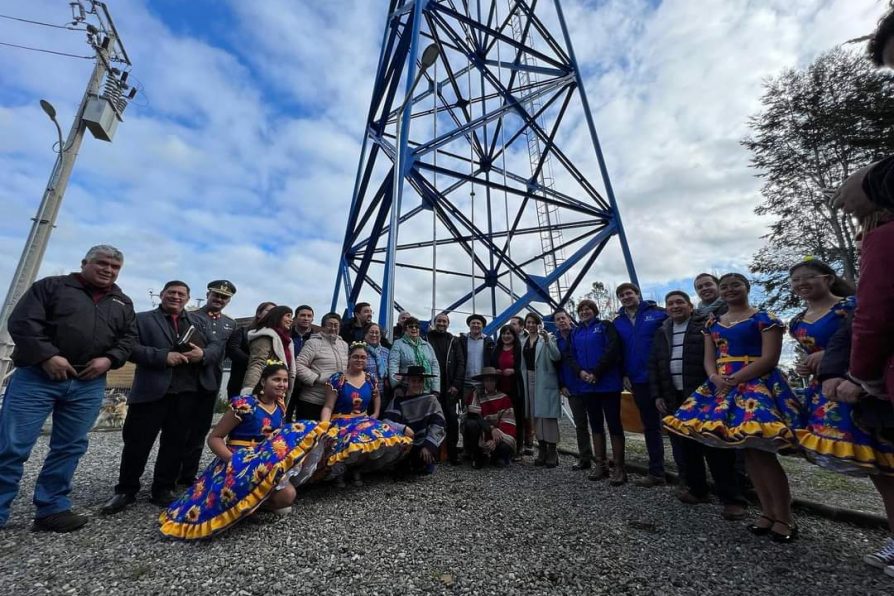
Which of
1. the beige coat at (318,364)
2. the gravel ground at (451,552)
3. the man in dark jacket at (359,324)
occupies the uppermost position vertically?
the man in dark jacket at (359,324)

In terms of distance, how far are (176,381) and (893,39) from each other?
12.5ft

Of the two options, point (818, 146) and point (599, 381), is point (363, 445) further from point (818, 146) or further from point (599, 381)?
point (818, 146)

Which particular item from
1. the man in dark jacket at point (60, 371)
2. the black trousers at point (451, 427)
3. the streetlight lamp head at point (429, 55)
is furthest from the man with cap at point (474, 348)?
the streetlight lamp head at point (429, 55)

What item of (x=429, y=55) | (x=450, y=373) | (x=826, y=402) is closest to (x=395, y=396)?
(x=450, y=373)

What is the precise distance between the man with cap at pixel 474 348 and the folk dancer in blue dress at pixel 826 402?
2.86m

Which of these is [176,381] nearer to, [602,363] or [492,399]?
[492,399]

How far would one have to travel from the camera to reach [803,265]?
2.18 meters

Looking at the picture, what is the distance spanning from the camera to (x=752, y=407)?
6.93ft

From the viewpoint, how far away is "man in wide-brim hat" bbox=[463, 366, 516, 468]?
3.90 meters

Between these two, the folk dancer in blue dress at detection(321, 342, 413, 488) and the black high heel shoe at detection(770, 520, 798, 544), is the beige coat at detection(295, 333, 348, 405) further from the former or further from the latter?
the black high heel shoe at detection(770, 520, 798, 544)

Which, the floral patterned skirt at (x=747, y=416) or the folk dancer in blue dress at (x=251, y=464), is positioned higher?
the floral patterned skirt at (x=747, y=416)

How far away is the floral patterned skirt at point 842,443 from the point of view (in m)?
1.58

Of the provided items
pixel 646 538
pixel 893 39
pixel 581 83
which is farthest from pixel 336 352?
pixel 581 83

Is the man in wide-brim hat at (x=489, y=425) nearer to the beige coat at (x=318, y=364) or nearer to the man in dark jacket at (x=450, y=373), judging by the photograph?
the man in dark jacket at (x=450, y=373)
